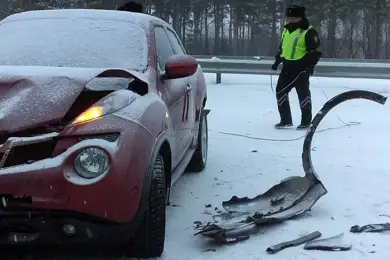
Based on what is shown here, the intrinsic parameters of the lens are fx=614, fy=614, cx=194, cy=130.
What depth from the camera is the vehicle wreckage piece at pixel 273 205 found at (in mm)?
4184

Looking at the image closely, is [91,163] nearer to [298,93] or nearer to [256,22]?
[298,93]

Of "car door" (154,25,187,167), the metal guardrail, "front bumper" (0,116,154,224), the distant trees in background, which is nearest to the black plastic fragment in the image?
"car door" (154,25,187,167)

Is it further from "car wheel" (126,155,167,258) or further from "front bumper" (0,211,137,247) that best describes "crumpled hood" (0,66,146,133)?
"car wheel" (126,155,167,258)

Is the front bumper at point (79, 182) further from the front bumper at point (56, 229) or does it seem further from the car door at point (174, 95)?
the car door at point (174, 95)

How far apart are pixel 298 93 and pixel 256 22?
37997mm

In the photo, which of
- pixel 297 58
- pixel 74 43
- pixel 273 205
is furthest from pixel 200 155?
pixel 297 58

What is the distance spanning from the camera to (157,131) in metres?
3.64

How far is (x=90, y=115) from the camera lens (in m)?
3.28

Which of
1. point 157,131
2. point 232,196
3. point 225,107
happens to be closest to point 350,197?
point 232,196

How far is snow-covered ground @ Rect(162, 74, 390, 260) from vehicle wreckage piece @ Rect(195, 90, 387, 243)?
8cm

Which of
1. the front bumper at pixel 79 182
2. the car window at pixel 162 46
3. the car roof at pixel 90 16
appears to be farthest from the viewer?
the car roof at pixel 90 16

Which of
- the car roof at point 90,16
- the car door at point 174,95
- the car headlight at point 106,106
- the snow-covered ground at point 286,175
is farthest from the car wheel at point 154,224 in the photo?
the car roof at point 90,16

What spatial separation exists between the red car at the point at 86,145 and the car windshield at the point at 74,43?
1cm

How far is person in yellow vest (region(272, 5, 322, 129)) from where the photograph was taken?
355 inches
